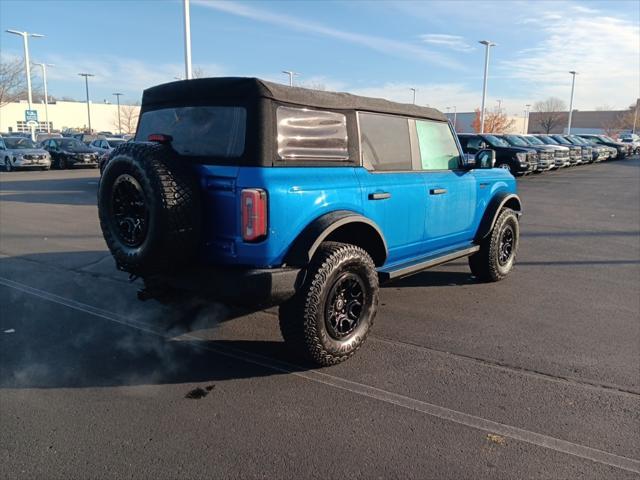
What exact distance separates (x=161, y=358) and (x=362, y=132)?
97.9 inches

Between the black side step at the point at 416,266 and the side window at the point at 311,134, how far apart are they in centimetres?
108

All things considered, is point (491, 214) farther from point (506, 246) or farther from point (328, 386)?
point (328, 386)

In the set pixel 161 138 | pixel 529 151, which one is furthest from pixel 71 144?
pixel 161 138

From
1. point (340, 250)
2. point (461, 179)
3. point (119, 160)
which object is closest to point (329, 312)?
point (340, 250)

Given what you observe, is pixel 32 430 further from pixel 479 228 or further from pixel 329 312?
pixel 479 228

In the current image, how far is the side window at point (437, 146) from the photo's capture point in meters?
5.28

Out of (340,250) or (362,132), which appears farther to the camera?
(362,132)

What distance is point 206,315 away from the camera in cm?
513

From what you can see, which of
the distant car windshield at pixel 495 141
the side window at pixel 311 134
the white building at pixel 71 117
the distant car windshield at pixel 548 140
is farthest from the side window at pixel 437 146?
the white building at pixel 71 117

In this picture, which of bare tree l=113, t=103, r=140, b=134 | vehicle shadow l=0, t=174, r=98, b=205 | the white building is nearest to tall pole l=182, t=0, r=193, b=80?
vehicle shadow l=0, t=174, r=98, b=205

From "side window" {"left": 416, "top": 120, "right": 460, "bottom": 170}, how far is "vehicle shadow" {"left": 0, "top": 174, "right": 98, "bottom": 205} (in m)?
10.0

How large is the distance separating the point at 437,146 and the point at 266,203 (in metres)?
2.66

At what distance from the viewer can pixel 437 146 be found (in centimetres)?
551

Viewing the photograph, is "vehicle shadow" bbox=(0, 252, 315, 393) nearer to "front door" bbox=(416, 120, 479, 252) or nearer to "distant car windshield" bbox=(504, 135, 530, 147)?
"front door" bbox=(416, 120, 479, 252)
